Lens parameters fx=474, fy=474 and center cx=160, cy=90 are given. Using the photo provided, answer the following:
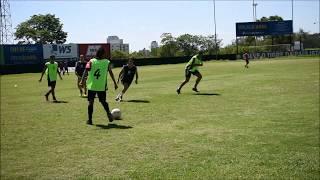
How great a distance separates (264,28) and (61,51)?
3570 cm

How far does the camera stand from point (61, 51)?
A: 221 feet

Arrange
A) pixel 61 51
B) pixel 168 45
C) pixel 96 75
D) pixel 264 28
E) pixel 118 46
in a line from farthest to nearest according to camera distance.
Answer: pixel 118 46
pixel 168 45
pixel 264 28
pixel 61 51
pixel 96 75

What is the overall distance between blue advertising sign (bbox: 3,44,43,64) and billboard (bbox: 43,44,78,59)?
0.97m

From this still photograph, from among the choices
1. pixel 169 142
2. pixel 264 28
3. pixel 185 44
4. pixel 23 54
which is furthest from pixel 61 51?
pixel 169 142

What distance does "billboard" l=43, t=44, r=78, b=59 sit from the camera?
65.2 meters

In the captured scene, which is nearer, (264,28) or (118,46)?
(264,28)

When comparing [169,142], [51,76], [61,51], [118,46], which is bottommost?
[169,142]

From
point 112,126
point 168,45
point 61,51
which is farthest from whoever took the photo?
point 168,45

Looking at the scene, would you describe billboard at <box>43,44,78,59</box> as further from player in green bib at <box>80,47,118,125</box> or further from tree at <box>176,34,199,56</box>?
player in green bib at <box>80,47,118,125</box>

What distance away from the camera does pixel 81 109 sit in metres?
15.3

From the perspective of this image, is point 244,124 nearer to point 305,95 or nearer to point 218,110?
point 218,110

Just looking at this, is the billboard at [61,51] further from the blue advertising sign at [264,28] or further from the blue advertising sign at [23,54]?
the blue advertising sign at [264,28]

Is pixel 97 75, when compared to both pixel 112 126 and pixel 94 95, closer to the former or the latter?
pixel 94 95

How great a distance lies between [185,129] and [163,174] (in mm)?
3850
